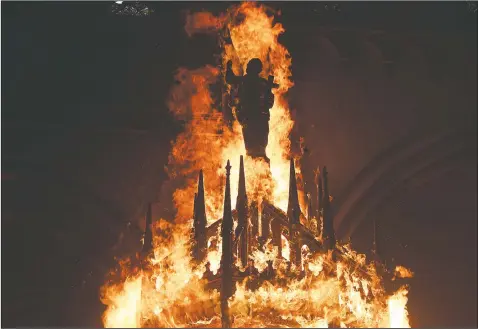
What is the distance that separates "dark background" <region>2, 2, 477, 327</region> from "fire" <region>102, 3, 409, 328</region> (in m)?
1.30

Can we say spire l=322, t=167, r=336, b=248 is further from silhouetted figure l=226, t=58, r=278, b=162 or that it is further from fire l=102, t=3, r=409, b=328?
silhouetted figure l=226, t=58, r=278, b=162

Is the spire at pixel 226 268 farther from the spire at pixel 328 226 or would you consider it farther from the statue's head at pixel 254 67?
the statue's head at pixel 254 67

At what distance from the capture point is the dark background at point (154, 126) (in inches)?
471

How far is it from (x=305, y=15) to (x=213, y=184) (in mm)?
3905

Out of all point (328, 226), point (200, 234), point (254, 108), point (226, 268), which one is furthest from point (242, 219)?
point (254, 108)

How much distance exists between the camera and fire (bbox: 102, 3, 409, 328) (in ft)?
29.3

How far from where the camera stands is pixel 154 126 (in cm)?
1233

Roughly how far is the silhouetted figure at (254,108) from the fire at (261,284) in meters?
0.28

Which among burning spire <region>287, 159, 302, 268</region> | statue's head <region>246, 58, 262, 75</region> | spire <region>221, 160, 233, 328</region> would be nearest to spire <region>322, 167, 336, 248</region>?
burning spire <region>287, 159, 302, 268</region>

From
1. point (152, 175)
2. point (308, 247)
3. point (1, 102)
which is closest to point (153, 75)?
point (152, 175)

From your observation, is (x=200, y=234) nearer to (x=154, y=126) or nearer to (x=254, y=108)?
(x=254, y=108)

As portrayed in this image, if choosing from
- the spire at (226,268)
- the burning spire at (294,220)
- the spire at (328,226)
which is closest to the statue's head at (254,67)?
the burning spire at (294,220)

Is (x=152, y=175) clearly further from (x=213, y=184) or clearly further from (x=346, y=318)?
(x=346, y=318)

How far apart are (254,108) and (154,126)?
299 centimetres
